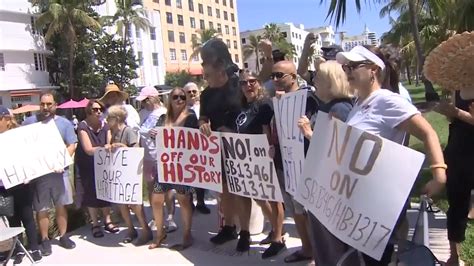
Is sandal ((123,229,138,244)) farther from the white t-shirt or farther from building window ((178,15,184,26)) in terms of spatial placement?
building window ((178,15,184,26))

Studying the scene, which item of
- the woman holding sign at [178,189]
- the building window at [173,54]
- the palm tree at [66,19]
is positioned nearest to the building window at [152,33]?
the building window at [173,54]

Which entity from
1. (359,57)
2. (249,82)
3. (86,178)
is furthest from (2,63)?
(359,57)

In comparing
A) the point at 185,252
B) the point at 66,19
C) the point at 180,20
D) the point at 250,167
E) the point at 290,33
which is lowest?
the point at 185,252

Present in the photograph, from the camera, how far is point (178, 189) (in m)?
5.34

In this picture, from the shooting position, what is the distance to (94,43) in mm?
40250

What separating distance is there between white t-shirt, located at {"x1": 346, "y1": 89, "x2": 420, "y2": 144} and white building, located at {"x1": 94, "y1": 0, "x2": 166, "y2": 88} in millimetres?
51174

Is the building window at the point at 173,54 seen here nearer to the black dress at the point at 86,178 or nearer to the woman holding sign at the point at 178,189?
the black dress at the point at 86,178

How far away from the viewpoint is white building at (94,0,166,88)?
5335 cm

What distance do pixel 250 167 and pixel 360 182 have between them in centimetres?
208

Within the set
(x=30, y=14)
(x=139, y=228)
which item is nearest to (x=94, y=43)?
(x=30, y=14)

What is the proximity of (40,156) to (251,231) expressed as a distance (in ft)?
8.19

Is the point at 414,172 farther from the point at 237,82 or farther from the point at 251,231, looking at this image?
the point at 251,231

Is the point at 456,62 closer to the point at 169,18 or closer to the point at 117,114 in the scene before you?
the point at 117,114

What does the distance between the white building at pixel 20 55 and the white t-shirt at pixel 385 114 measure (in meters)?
39.8
